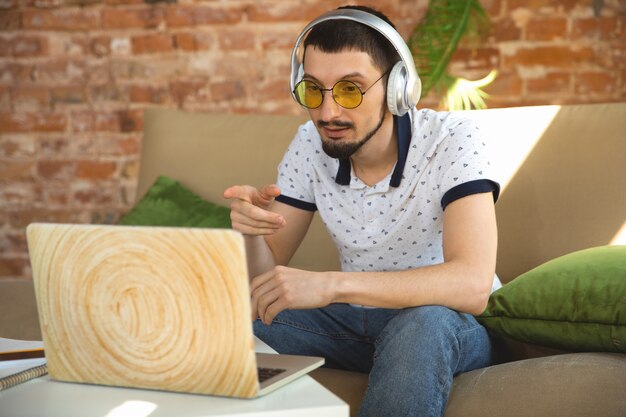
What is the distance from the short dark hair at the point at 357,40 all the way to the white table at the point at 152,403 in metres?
Result: 0.86

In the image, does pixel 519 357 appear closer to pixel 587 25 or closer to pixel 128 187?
pixel 587 25

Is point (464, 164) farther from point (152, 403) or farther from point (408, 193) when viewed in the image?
point (152, 403)

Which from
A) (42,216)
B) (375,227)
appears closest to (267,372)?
(375,227)

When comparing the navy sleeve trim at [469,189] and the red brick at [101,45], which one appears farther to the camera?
the red brick at [101,45]

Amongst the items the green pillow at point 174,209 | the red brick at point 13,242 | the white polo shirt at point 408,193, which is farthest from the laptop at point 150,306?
the red brick at point 13,242

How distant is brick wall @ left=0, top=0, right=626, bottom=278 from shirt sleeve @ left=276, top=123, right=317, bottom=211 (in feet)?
3.96

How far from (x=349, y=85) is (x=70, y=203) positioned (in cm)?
191

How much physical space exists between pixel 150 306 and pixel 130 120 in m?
2.34

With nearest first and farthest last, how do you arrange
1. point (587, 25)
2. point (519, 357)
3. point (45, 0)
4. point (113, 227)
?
1. point (113, 227)
2. point (519, 357)
3. point (587, 25)
4. point (45, 0)

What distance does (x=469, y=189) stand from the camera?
1690mm

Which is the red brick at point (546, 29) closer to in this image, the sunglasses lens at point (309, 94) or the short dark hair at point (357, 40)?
the short dark hair at point (357, 40)

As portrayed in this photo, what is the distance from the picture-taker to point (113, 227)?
41.2 inches

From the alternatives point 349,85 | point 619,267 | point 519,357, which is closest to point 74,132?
point 349,85

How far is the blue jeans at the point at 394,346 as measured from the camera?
145cm
